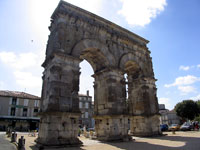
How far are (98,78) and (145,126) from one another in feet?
17.0

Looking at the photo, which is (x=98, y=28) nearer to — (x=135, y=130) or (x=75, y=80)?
(x=75, y=80)

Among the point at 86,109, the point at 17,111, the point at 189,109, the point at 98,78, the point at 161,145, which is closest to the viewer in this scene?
the point at 161,145

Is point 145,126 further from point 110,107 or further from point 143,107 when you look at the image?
point 110,107

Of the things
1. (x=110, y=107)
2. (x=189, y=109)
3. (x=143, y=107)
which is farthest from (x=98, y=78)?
(x=189, y=109)

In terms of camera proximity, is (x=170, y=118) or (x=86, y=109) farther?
(x=170, y=118)

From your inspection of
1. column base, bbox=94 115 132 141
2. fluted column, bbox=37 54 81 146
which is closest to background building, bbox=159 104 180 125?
column base, bbox=94 115 132 141

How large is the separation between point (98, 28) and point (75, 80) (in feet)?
15.0

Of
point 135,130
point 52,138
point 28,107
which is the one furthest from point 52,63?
point 28,107

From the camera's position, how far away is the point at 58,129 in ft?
24.7

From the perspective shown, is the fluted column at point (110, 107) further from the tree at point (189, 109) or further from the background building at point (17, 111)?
the tree at point (189, 109)

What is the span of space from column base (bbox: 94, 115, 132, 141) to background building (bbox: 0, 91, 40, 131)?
22652 millimetres

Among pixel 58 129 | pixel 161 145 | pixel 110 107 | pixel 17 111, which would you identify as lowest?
pixel 161 145

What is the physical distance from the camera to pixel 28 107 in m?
31.7

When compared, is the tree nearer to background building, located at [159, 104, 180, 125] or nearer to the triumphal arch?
the triumphal arch
